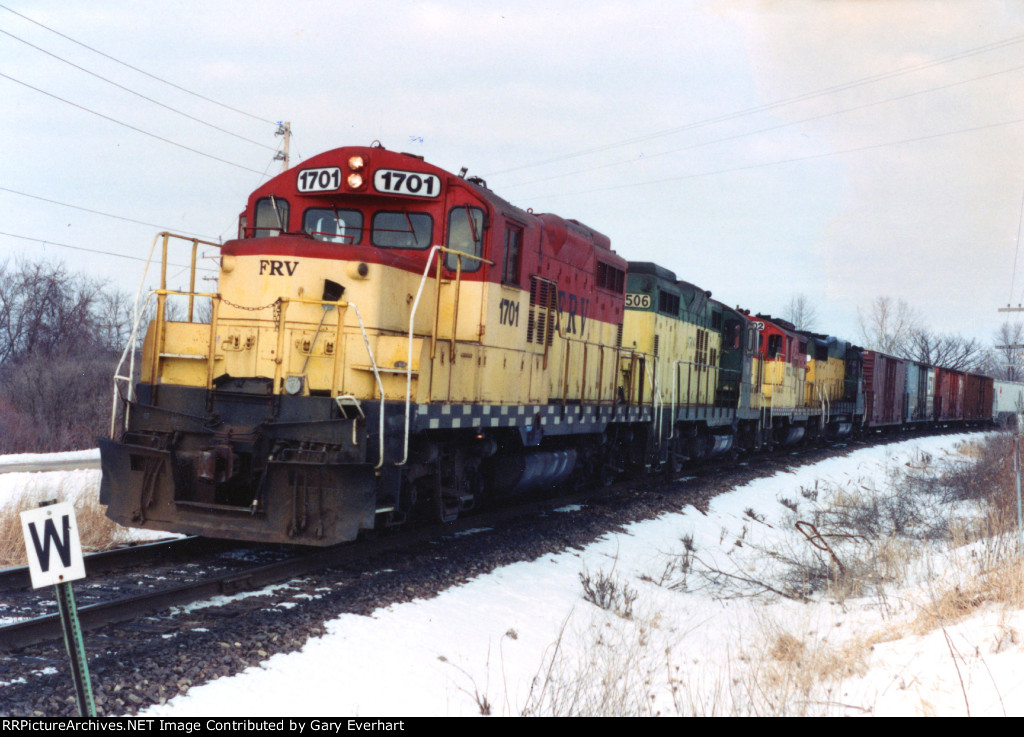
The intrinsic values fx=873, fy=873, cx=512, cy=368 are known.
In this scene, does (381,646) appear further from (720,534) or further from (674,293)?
(674,293)

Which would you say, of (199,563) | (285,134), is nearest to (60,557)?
(199,563)

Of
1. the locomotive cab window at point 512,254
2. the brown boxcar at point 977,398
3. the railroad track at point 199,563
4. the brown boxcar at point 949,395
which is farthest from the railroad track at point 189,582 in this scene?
the brown boxcar at point 977,398

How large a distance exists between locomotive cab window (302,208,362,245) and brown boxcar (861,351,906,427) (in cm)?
3047

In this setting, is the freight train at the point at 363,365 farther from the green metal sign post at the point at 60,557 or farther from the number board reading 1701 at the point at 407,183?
the green metal sign post at the point at 60,557

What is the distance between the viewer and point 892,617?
7742 millimetres

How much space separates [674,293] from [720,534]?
5.63m

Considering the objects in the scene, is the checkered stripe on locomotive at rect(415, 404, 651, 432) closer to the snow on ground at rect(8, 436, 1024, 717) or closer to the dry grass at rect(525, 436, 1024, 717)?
the snow on ground at rect(8, 436, 1024, 717)

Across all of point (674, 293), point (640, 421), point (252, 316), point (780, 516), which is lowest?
point (780, 516)

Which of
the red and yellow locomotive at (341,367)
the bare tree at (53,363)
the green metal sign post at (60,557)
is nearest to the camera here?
the green metal sign post at (60,557)

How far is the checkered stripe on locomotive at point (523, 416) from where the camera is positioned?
8.20 meters

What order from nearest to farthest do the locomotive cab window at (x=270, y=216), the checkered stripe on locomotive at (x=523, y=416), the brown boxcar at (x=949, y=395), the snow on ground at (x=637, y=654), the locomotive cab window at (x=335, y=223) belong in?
the snow on ground at (x=637, y=654), the checkered stripe on locomotive at (x=523, y=416), the locomotive cab window at (x=335, y=223), the locomotive cab window at (x=270, y=216), the brown boxcar at (x=949, y=395)

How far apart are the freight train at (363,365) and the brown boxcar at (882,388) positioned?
25.4 metres
